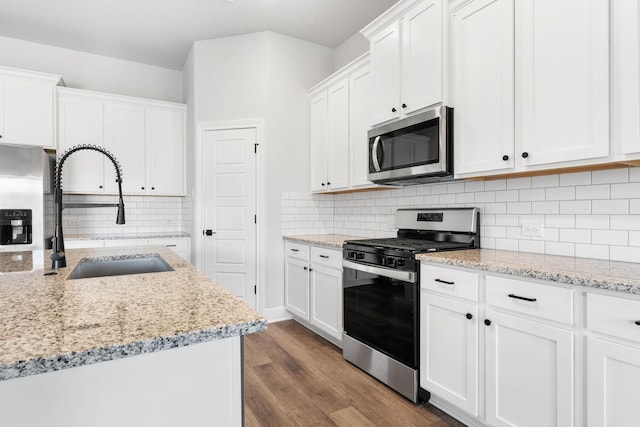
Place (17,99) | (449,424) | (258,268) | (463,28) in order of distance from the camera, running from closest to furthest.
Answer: (449,424) → (463,28) → (17,99) → (258,268)

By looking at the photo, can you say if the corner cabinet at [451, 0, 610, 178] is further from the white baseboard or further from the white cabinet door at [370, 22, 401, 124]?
the white baseboard

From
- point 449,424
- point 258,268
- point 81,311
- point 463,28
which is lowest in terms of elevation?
point 449,424

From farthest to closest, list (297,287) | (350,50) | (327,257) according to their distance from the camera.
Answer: (350,50) → (297,287) → (327,257)

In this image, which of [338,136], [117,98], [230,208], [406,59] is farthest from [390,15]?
[117,98]

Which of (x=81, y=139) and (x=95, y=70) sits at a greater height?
(x=95, y=70)

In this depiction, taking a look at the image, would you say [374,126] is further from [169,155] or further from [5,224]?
[5,224]

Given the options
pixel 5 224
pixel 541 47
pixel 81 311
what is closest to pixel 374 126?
pixel 541 47

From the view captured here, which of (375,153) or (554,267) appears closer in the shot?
(554,267)

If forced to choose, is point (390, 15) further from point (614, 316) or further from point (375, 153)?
point (614, 316)

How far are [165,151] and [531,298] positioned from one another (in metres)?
4.12

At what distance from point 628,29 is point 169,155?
14.0 feet

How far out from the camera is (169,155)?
437cm

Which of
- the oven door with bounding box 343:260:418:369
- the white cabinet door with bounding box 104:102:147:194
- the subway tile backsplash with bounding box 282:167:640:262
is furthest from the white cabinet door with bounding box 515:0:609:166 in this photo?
the white cabinet door with bounding box 104:102:147:194

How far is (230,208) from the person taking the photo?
3.83 m
